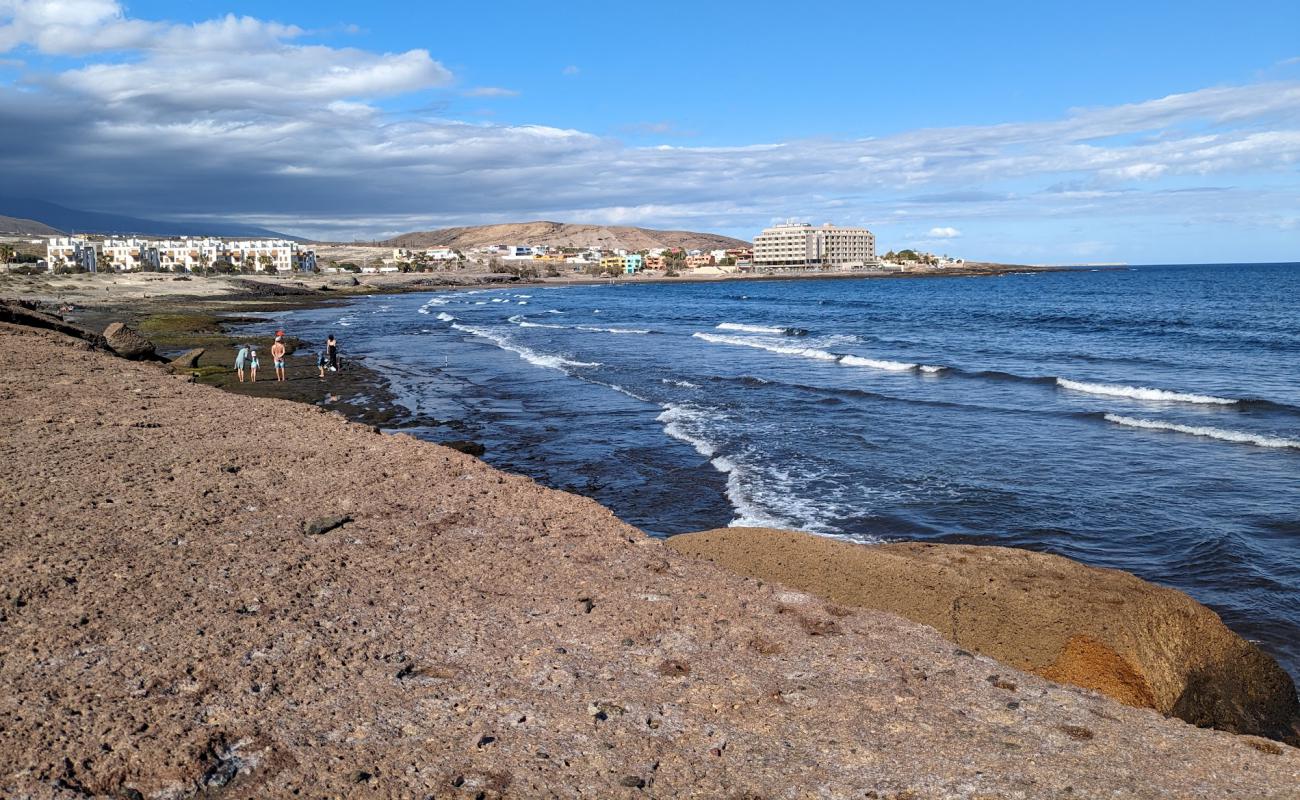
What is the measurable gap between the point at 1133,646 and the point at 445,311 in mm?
70356

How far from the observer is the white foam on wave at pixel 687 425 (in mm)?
18609

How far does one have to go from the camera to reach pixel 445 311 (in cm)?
7362

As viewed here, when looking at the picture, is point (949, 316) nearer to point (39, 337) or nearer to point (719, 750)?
point (39, 337)

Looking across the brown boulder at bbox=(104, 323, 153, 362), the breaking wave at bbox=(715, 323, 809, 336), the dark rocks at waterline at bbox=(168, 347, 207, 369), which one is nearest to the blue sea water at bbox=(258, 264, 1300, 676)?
the breaking wave at bbox=(715, 323, 809, 336)

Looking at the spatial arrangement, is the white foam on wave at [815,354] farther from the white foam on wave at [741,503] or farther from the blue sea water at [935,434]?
the white foam on wave at [741,503]

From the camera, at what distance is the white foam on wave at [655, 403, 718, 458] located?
1861 centimetres

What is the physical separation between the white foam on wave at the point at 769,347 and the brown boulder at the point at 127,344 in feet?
78.3

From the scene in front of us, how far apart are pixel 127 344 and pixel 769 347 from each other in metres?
25.9

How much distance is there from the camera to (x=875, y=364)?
34.4 m

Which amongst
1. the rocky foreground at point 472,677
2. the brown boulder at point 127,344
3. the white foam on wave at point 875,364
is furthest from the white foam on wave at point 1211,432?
the brown boulder at point 127,344

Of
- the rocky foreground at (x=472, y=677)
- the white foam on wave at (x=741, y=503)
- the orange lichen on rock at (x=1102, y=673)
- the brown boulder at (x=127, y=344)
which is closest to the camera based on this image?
the rocky foreground at (x=472, y=677)

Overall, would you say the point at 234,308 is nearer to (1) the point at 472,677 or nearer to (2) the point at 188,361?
(2) the point at 188,361

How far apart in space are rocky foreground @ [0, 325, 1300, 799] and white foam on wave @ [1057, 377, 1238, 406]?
21501 millimetres

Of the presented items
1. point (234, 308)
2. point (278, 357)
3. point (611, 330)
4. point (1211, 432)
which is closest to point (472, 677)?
point (1211, 432)
